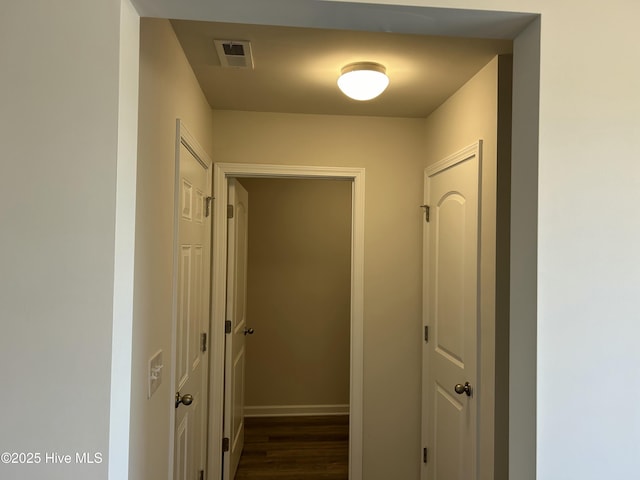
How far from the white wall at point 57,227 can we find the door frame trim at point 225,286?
1553 mm

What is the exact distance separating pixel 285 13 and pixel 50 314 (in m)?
0.88

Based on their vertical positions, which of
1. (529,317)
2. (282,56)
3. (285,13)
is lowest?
(529,317)

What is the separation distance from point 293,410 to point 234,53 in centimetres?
317

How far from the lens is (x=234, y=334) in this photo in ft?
8.66

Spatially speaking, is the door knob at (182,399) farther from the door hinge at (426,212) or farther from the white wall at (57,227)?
the door hinge at (426,212)

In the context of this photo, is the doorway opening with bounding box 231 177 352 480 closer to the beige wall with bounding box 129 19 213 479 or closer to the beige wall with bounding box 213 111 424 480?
the beige wall with bounding box 213 111 424 480

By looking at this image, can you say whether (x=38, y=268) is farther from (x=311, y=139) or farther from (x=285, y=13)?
(x=311, y=139)

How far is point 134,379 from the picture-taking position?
1.14 metres

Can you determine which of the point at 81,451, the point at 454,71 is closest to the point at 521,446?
the point at 81,451

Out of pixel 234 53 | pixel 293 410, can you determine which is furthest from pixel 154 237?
pixel 293 410

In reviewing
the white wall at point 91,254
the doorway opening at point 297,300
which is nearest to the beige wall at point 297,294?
the doorway opening at point 297,300

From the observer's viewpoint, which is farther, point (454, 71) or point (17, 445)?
point (454, 71)

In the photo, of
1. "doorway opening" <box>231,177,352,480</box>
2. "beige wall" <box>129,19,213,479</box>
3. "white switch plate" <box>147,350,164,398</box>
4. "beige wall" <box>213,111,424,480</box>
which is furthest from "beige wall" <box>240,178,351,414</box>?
"white switch plate" <box>147,350,164,398</box>

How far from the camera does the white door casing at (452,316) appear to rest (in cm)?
187
